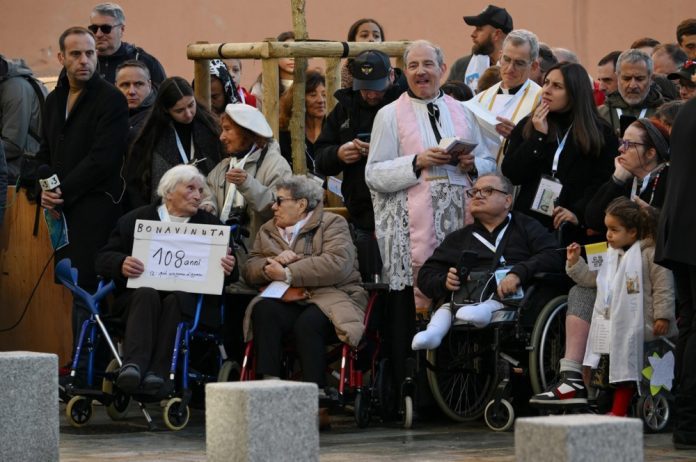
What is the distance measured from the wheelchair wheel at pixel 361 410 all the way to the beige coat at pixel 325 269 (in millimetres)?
376

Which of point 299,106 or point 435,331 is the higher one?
point 299,106

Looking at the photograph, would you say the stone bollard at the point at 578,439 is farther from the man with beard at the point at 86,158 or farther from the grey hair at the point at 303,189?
the man with beard at the point at 86,158

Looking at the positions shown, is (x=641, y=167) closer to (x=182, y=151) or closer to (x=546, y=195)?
(x=546, y=195)

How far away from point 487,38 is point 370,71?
2077mm

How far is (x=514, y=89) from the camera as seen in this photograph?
1232cm

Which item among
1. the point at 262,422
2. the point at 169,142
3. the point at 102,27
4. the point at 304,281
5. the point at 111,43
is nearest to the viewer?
the point at 262,422

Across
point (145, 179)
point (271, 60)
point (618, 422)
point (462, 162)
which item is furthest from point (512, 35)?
point (618, 422)

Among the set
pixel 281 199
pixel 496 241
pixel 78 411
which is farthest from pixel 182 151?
pixel 496 241

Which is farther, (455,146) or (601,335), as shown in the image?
(455,146)

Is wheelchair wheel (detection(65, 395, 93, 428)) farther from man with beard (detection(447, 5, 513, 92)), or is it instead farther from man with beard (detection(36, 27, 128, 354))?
man with beard (detection(447, 5, 513, 92))

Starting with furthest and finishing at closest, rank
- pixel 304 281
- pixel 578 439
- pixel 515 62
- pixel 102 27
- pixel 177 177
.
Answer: pixel 102 27
pixel 515 62
pixel 177 177
pixel 304 281
pixel 578 439

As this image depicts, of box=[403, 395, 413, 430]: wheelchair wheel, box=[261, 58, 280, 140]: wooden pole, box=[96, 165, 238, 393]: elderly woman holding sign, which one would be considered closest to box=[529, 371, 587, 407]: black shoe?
box=[403, 395, 413, 430]: wheelchair wheel

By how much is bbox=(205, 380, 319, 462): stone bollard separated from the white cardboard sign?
11.5ft

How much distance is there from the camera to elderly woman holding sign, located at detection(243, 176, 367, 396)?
11.5 meters
